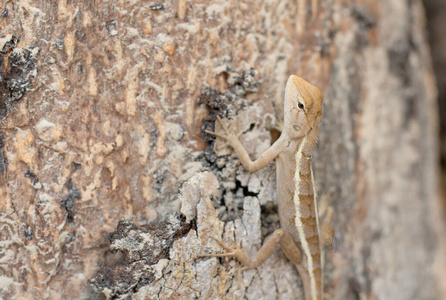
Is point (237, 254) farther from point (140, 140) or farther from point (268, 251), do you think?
point (140, 140)

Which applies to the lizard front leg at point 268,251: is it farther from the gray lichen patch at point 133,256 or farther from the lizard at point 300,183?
the gray lichen patch at point 133,256

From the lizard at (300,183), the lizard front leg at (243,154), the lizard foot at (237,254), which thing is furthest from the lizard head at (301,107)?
the lizard foot at (237,254)

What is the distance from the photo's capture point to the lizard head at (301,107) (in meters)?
2.23

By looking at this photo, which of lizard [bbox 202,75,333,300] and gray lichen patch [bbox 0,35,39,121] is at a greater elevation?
gray lichen patch [bbox 0,35,39,121]

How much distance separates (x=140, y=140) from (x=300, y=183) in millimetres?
1057

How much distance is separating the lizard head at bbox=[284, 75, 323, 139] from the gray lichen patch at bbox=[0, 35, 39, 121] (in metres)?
1.36

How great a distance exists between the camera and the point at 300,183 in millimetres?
2328

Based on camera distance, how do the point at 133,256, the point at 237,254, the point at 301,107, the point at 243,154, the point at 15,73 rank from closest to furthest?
the point at 15,73, the point at 133,256, the point at 237,254, the point at 243,154, the point at 301,107

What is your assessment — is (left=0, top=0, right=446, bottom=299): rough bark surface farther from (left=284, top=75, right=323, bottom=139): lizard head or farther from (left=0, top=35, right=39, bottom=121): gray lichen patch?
(left=284, top=75, right=323, bottom=139): lizard head

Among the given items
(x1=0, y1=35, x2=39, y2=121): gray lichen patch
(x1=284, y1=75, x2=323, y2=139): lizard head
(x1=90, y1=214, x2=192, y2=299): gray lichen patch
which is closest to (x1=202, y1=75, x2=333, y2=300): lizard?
(x1=284, y1=75, x2=323, y2=139): lizard head

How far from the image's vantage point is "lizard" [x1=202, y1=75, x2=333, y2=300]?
2.27m

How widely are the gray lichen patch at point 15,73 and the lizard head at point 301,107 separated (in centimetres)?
136

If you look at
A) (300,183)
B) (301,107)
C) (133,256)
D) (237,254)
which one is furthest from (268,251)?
(301,107)

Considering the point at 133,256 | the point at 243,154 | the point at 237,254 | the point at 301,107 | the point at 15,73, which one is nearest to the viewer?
the point at 15,73
